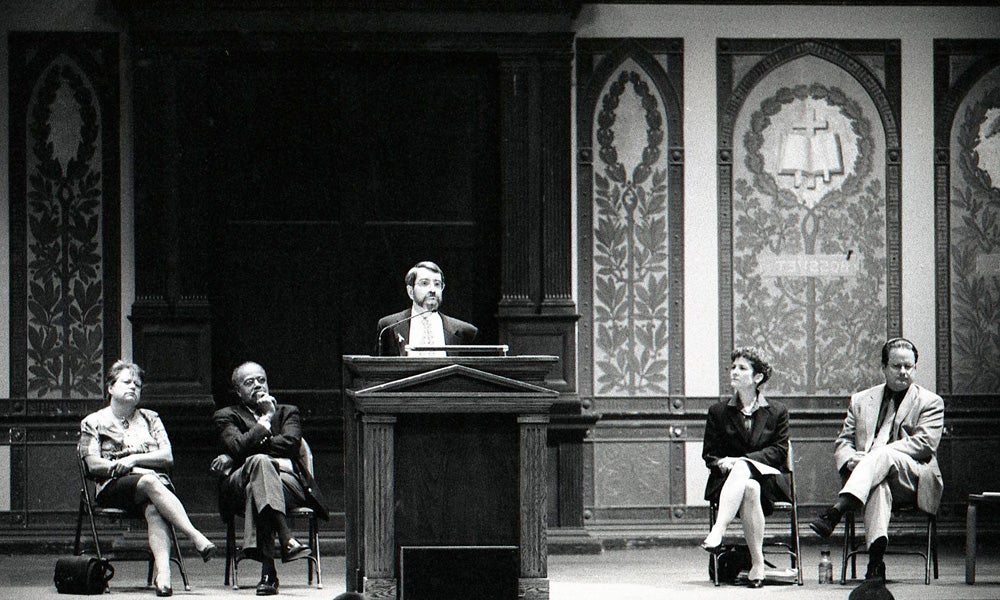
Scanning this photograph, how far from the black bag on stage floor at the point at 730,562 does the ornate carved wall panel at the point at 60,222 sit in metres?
3.85

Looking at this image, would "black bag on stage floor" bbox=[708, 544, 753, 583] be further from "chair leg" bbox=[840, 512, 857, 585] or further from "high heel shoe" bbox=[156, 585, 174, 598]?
"high heel shoe" bbox=[156, 585, 174, 598]

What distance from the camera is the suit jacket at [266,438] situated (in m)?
7.11

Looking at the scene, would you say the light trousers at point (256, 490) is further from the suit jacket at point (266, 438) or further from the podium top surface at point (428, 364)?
the podium top surface at point (428, 364)

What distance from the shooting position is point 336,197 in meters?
9.02

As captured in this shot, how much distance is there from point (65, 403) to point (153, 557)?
216 centimetres

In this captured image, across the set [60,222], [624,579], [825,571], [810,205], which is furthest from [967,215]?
[60,222]

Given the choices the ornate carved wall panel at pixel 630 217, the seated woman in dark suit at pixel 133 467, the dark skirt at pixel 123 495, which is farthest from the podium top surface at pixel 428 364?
the ornate carved wall panel at pixel 630 217

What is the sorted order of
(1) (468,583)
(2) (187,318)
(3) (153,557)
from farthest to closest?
(2) (187,318) → (3) (153,557) → (1) (468,583)

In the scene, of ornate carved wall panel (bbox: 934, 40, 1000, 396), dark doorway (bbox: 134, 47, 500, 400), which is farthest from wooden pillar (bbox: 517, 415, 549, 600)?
ornate carved wall panel (bbox: 934, 40, 1000, 396)

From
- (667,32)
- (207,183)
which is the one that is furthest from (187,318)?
(667,32)

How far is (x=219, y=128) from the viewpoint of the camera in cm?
894

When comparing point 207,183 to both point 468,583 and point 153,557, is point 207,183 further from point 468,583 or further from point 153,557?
point 468,583

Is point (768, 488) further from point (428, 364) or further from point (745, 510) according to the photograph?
point (428, 364)

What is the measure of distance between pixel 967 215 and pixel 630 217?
2101 mm
